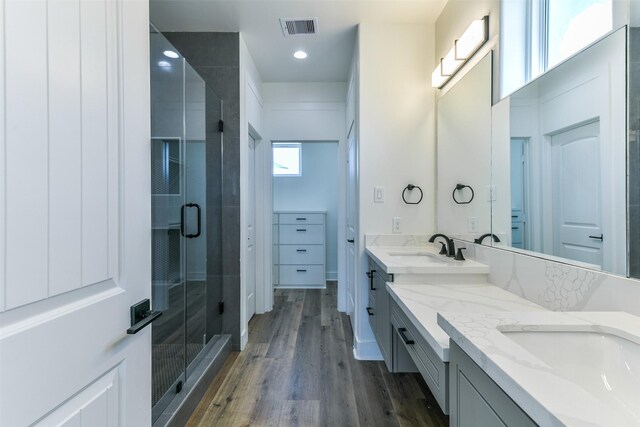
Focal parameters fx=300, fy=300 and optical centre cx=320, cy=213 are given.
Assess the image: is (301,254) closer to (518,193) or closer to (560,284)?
(518,193)

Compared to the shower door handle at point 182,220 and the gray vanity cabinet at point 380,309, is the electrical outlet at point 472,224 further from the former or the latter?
the shower door handle at point 182,220

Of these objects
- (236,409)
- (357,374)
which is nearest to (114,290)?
(236,409)

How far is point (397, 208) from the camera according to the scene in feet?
7.86

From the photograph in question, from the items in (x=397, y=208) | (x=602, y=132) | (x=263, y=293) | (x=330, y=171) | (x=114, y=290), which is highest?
(x=330, y=171)

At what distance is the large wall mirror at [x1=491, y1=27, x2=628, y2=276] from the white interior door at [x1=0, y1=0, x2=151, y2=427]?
1.46m

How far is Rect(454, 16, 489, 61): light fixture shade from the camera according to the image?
1.71 metres

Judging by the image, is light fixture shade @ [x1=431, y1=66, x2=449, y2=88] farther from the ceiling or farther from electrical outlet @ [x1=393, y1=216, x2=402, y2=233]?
electrical outlet @ [x1=393, y1=216, x2=402, y2=233]

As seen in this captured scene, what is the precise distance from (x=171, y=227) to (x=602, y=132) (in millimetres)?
2137

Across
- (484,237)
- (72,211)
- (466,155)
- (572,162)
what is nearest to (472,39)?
(466,155)

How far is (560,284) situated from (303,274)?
3.65 meters

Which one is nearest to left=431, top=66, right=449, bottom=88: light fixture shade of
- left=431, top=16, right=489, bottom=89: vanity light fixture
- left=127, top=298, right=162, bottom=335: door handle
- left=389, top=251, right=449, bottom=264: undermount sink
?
left=431, top=16, right=489, bottom=89: vanity light fixture

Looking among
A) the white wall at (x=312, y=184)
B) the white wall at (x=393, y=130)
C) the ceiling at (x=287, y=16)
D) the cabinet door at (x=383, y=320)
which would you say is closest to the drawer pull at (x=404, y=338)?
the cabinet door at (x=383, y=320)

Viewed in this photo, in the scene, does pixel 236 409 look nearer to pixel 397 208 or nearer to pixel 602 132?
pixel 397 208

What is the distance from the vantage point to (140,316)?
84 cm
